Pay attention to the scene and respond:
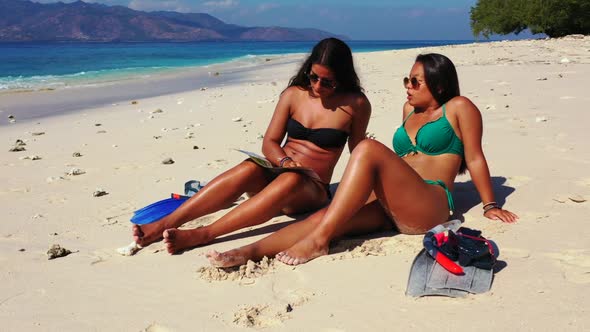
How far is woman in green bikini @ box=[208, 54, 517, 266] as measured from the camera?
3.52 m

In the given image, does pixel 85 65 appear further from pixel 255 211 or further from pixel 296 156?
pixel 255 211

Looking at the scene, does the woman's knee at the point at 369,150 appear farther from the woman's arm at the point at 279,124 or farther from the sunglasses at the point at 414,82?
the woman's arm at the point at 279,124

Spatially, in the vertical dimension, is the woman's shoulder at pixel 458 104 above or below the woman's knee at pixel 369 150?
above

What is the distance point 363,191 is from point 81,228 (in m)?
2.46

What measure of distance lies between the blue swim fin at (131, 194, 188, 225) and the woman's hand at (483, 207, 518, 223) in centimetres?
249

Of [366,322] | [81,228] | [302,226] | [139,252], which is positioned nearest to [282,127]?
[302,226]

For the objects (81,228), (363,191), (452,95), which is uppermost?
(452,95)

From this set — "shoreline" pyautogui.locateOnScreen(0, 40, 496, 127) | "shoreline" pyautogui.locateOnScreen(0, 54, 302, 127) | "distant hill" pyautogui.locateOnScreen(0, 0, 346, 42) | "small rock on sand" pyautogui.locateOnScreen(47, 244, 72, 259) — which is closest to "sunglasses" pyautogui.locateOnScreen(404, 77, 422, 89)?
"small rock on sand" pyautogui.locateOnScreen(47, 244, 72, 259)

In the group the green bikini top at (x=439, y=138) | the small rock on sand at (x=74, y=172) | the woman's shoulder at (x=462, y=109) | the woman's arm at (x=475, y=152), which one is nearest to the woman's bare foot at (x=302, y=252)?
the green bikini top at (x=439, y=138)

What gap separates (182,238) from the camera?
3.85m

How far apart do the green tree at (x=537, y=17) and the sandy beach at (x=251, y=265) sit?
36.1 m

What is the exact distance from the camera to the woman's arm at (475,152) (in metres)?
4.06

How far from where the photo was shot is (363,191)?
11.6 feet

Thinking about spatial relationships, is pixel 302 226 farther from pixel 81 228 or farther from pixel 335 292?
pixel 81 228
